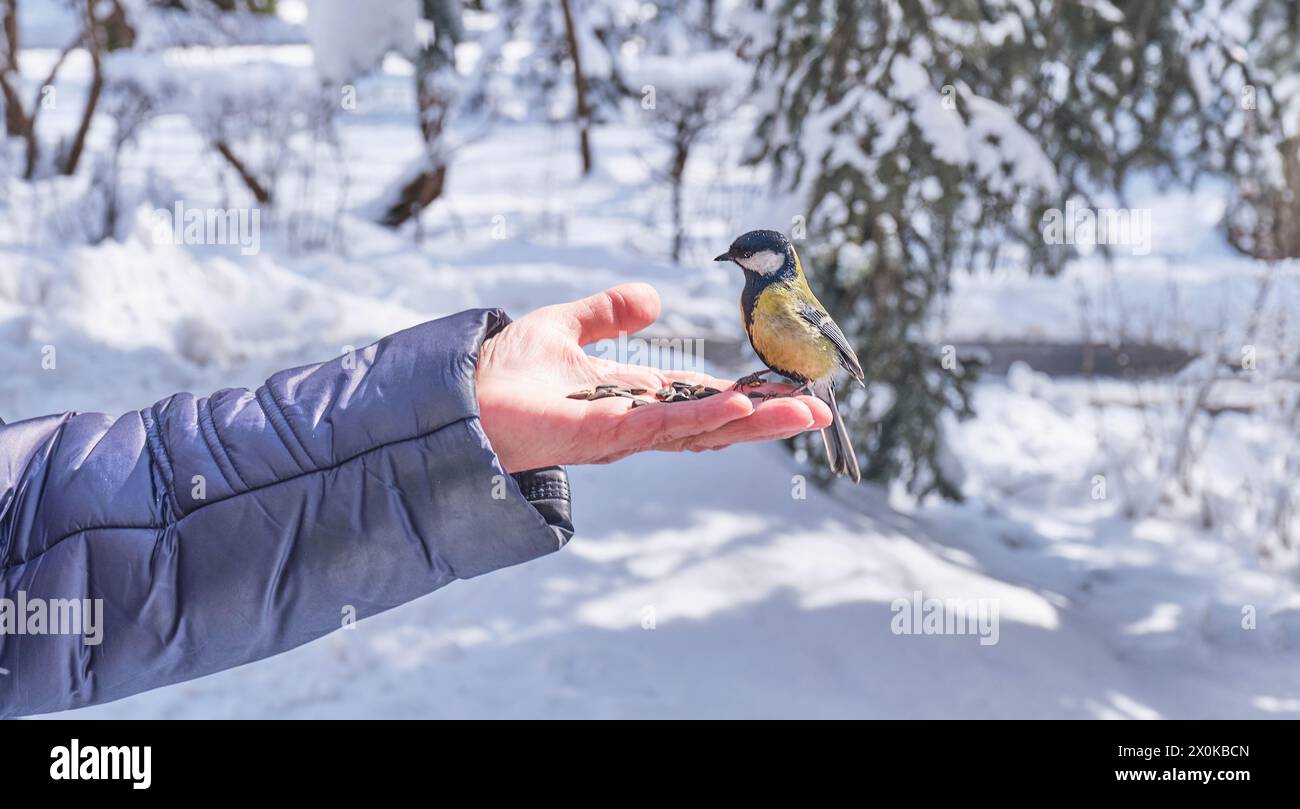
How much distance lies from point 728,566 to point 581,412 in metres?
3.01

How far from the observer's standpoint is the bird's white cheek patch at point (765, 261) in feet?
7.41

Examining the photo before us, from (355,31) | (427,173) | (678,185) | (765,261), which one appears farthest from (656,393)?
(427,173)

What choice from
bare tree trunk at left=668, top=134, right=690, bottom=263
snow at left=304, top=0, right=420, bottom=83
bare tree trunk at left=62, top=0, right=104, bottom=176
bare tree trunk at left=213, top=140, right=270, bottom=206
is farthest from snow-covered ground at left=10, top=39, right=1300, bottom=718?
bare tree trunk at left=62, top=0, right=104, bottom=176

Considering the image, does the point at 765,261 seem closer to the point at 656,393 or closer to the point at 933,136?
the point at 656,393

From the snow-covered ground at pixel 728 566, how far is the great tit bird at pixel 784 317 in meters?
2.04

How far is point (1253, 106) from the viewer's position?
577cm

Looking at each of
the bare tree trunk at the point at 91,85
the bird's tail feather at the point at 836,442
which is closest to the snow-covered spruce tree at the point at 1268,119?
the bird's tail feather at the point at 836,442

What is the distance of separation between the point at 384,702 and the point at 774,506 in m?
2.03

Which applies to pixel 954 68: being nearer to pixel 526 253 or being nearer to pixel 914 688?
pixel 914 688

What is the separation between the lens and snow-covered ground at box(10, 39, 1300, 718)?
415 centimetres

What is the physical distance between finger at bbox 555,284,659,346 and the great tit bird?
0.20m

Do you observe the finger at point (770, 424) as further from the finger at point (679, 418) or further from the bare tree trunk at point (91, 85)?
the bare tree trunk at point (91, 85)

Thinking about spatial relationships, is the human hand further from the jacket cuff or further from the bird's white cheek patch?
the bird's white cheek patch
